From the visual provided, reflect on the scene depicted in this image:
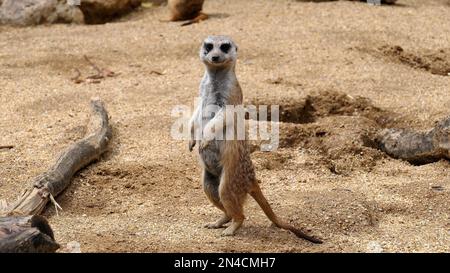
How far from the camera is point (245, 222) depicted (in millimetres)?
3553

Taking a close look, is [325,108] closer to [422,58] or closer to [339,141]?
[339,141]

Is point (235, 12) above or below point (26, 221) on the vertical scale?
below

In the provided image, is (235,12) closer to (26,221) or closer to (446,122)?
(446,122)

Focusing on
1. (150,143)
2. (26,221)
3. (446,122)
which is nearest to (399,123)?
(446,122)

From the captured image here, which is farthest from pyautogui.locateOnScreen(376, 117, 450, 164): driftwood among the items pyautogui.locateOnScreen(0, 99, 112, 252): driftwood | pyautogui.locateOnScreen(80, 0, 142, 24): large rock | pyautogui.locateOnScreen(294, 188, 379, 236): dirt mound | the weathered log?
pyautogui.locateOnScreen(80, 0, 142, 24): large rock

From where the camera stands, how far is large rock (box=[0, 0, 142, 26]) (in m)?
7.69

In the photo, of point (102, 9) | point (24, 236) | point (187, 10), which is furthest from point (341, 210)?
point (102, 9)

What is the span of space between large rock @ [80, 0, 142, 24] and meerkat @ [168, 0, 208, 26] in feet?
2.44

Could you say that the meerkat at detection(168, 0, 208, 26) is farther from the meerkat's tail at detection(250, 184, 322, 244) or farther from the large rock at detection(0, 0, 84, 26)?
the meerkat's tail at detection(250, 184, 322, 244)

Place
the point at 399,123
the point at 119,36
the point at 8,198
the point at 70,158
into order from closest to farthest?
the point at 8,198 < the point at 70,158 < the point at 399,123 < the point at 119,36

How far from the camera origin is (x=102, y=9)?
25.4ft

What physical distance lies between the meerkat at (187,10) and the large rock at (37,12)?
1077 mm

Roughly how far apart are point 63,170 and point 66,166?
2.3 inches
